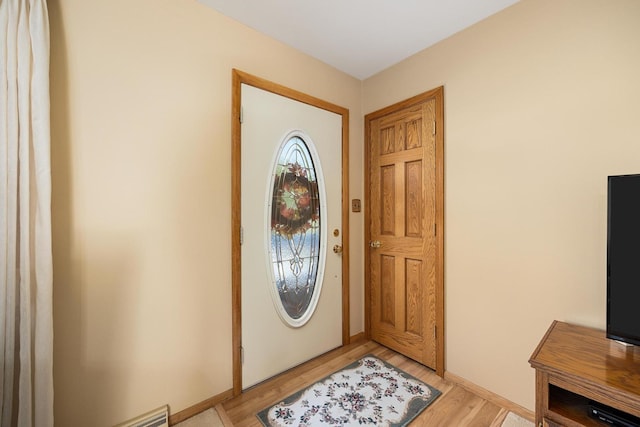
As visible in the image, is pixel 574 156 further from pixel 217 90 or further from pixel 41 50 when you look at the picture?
pixel 41 50

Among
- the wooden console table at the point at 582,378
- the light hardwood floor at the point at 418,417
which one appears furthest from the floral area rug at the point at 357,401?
the wooden console table at the point at 582,378

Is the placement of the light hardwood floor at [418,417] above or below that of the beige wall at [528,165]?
below

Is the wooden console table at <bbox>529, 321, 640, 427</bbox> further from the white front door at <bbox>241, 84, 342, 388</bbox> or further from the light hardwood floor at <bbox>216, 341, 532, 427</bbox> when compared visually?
the white front door at <bbox>241, 84, 342, 388</bbox>

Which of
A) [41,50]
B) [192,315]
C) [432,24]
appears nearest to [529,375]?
[192,315]

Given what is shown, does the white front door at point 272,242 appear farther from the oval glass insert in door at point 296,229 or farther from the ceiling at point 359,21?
the ceiling at point 359,21

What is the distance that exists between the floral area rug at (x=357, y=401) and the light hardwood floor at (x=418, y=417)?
55 millimetres

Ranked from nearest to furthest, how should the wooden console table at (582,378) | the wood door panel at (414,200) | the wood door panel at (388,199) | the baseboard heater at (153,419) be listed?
the wooden console table at (582,378), the baseboard heater at (153,419), the wood door panel at (414,200), the wood door panel at (388,199)

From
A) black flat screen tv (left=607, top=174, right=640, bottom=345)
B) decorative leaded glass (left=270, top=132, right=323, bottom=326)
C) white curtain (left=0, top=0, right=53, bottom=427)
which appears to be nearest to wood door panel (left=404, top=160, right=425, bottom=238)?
decorative leaded glass (left=270, top=132, right=323, bottom=326)

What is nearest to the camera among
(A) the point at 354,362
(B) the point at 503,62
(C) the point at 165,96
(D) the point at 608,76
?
(D) the point at 608,76

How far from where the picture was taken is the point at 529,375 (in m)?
1.52

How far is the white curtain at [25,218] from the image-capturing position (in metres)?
1.02

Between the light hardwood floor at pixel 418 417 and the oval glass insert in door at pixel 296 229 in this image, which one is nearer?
the light hardwood floor at pixel 418 417

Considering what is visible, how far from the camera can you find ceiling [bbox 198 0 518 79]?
160cm

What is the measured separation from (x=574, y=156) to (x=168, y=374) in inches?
102
